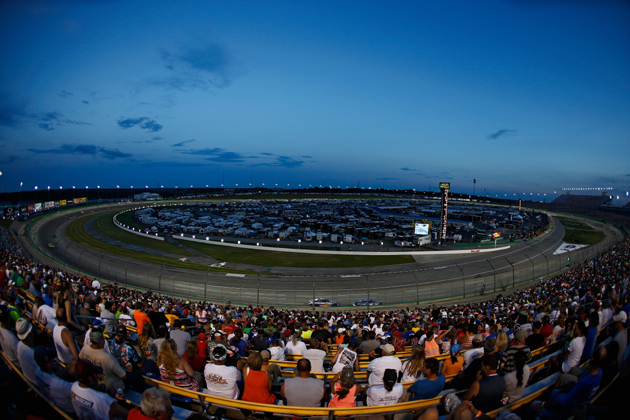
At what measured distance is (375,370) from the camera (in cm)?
528

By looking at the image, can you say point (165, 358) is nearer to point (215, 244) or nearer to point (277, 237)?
point (215, 244)

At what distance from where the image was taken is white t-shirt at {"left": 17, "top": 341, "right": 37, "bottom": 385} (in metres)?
4.86

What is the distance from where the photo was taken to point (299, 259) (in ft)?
142

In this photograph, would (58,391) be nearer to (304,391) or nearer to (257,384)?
(257,384)

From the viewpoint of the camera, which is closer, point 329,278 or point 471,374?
point 471,374

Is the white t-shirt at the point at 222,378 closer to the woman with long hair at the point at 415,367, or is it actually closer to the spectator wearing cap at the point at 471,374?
the woman with long hair at the point at 415,367

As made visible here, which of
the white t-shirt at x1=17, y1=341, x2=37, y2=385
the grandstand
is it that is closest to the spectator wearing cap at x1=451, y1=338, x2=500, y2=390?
the white t-shirt at x1=17, y1=341, x2=37, y2=385

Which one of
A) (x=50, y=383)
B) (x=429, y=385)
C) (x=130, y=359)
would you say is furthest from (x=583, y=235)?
(x=50, y=383)

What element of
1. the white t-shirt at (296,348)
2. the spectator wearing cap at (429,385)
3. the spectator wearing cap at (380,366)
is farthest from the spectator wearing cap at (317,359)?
the spectator wearing cap at (429,385)

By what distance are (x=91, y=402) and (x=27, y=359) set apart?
1.95m

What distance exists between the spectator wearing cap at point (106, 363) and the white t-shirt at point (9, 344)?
1.56 meters

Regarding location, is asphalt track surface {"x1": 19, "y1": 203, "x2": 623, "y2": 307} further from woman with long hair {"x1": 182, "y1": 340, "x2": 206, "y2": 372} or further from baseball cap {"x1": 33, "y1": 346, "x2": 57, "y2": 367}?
baseball cap {"x1": 33, "y1": 346, "x2": 57, "y2": 367}

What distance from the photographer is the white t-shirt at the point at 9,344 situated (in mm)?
5156

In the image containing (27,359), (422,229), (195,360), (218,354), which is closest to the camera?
(218,354)
